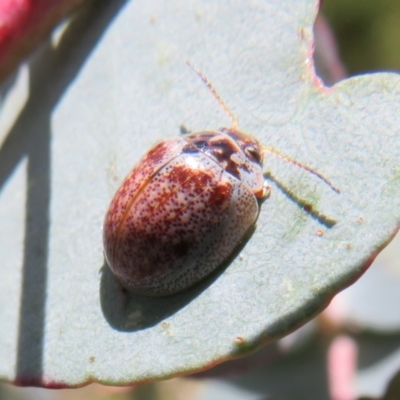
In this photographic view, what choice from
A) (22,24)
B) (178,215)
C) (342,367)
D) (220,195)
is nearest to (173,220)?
(178,215)

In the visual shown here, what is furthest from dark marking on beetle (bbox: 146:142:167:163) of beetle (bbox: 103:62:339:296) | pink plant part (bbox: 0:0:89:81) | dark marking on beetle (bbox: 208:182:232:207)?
pink plant part (bbox: 0:0:89:81)

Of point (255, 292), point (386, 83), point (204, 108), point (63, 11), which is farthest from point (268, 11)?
point (255, 292)

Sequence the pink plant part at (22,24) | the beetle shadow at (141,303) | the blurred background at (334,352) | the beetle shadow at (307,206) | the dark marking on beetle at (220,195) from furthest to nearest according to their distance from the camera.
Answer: the blurred background at (334,352), the pink plant part at (22,24), the dark marking on beetle at (220,195), the beetle shadow at (141,303), the beetle shadow at (307,206)

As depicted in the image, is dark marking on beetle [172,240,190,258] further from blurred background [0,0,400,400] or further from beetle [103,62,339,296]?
blurred background [0,0,400,400]

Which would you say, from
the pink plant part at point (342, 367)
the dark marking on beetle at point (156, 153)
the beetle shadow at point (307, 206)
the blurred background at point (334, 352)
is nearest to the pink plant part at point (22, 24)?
the dark marking on beetle at point (156, 153)

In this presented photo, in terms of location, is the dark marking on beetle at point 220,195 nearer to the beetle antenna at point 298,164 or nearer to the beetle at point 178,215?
the beetle at point 178,215
